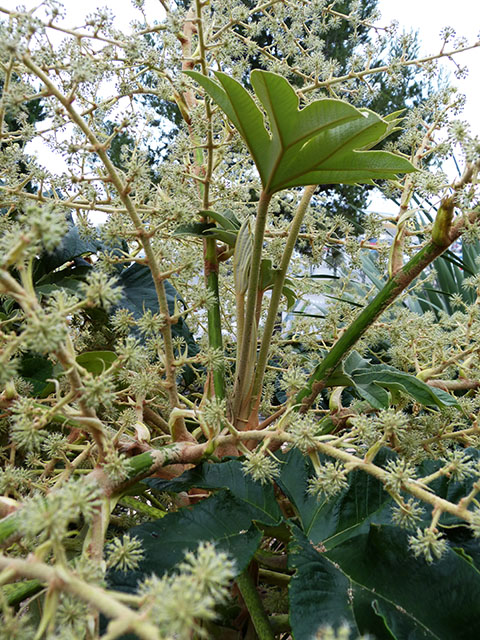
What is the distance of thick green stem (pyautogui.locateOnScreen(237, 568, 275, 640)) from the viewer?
49cm

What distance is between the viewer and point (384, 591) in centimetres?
45

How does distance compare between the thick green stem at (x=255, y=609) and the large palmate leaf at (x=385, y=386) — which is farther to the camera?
the large palmate leaf at (x=385, y=386)

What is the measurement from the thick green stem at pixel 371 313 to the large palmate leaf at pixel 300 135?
0.10 metres

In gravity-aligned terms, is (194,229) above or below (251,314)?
above

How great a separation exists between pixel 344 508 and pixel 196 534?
0.19 metres

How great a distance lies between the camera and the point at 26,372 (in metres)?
0.75

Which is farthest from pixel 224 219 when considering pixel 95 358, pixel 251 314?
pixel 95 358

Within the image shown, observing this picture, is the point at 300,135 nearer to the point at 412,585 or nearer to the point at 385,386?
the point at 385,386

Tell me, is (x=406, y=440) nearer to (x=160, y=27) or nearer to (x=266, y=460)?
(x=266, y=460)

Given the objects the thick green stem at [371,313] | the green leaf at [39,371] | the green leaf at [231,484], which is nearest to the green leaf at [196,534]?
the green leaf at [231,484]

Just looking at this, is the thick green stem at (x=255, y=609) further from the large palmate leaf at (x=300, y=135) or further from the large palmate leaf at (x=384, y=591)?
the large palmate leaf at (x=300, y=135)

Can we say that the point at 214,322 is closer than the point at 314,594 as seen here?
No

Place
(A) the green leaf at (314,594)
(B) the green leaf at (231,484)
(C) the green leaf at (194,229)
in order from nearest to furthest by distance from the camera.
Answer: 1. (A) the green leaf at (314,594)
2. (B) the green leaf at (231,484)
3. (C) the green leaf at (194,229)

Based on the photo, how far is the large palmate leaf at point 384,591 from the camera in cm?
41
